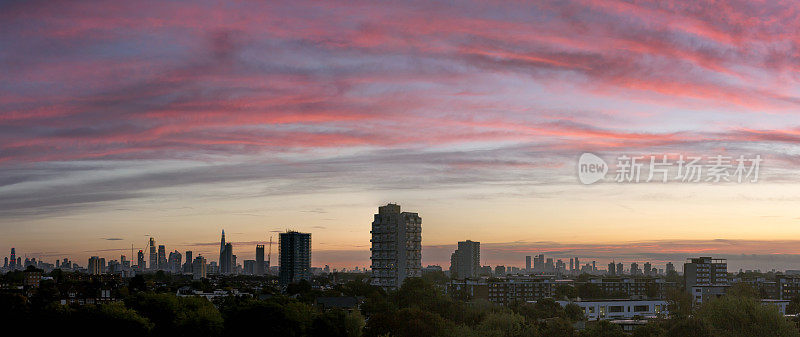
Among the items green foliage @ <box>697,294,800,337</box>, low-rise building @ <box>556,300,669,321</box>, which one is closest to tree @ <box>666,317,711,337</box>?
green foliage @ <box>697,294,800,337</box>

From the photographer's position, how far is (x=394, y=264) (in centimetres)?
18950

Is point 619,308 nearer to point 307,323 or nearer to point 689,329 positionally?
point 689,329

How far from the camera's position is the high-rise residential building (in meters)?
189

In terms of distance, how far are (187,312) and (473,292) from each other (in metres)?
109

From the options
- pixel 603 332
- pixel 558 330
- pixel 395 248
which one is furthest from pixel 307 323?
pixel 395 248

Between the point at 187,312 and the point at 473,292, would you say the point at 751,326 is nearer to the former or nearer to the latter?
the point at 187,312

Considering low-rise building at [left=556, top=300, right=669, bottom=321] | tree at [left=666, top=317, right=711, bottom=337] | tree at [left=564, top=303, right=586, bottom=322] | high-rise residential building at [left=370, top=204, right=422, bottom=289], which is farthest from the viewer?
high-rise residential building at [left=370, top=204, right=422, bottom=289]

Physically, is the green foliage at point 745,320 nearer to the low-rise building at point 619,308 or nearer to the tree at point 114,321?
the tree at point 114,321

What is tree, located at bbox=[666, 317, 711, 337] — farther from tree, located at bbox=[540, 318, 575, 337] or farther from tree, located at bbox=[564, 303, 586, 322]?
tree, located at bbox=[564, 303, 586, 322]

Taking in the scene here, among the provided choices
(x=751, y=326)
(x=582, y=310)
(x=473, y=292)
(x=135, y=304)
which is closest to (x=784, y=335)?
(x=751, y=326)

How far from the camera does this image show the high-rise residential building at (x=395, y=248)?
189 m

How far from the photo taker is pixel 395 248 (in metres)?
190

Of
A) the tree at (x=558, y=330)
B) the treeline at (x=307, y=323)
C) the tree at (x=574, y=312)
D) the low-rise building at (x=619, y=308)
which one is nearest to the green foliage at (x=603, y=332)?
the treeline at (x=307, y=323)

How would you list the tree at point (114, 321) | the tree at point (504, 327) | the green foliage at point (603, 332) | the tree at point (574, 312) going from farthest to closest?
the tree at point (574, 312) → the tree at point (504, 327) → the green foliage at point (603, 332) → the tree at point (114, 321)
